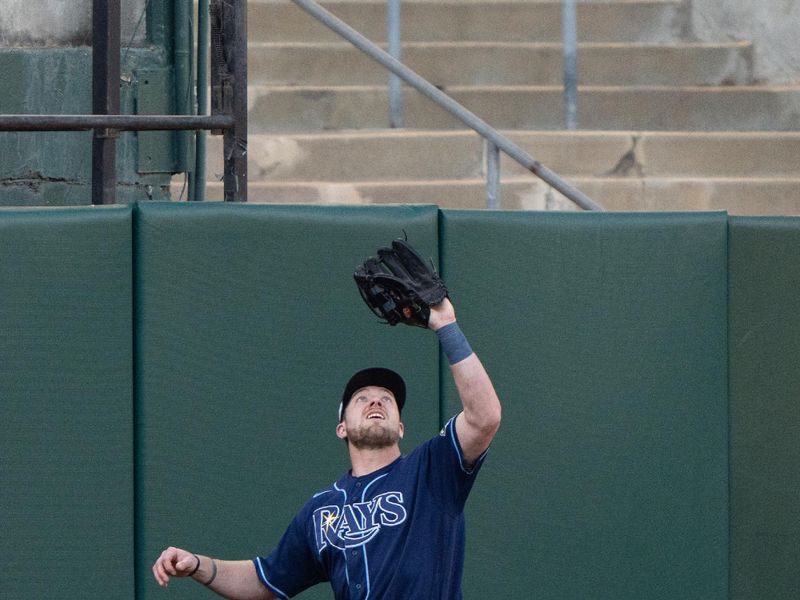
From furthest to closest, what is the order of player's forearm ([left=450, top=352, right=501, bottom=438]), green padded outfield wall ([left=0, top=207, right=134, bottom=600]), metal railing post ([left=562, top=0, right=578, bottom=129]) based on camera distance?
1. metal railing post ([left=562, top=0, right=578, bottom=129])
2. green padded outfield wall ([left=0, top=207, right=134, bottom=600])
3. player's forearm ([left=450, top=352, right=501, bottom=438])

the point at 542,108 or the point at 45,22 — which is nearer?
the point at 45,22

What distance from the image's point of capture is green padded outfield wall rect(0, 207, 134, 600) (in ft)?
15.2

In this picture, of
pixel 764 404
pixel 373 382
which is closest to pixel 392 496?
pixel 373 382

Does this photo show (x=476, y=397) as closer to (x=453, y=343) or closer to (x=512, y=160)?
(x=453, y=343)

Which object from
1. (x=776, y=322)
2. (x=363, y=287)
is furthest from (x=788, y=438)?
(x=363, y=287)

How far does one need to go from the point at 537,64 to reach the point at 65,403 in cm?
464

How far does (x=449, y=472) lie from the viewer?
3771mm

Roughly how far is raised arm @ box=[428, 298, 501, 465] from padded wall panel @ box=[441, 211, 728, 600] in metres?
1.33

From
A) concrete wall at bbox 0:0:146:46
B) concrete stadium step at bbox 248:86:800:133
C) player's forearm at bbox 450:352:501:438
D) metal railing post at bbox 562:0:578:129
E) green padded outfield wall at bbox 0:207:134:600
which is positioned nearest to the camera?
player's forearm at bbox 450:352:501:438

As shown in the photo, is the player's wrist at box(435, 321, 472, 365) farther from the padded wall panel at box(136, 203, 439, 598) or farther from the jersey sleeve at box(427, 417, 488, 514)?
the padded wall panel at box(136, 203, 439, 598)

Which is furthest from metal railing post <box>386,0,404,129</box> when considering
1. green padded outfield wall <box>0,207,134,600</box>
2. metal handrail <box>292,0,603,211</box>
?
green padded outfield wall <box>0,207,134,600</box>

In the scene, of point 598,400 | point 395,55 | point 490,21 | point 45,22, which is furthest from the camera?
point 490,21

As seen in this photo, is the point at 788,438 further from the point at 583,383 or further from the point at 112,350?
the point at 112,350

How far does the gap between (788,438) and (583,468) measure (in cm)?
78
